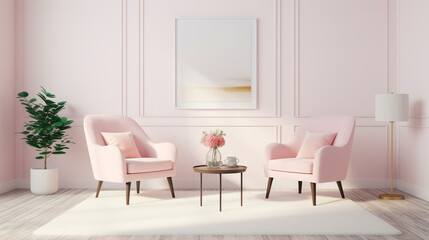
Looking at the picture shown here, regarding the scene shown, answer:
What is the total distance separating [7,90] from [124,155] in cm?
203

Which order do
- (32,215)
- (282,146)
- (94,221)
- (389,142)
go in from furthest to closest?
(389,142) < (282,146) < (32,215) < (94,221)

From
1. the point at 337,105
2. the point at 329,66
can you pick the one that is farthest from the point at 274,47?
the point at 337,105

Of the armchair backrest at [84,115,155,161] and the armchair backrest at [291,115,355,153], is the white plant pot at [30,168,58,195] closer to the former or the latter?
the armchair backrest at [84,115,155,161]

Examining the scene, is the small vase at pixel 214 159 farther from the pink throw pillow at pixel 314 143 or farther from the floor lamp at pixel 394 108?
the floor lamp at pixel 394 108

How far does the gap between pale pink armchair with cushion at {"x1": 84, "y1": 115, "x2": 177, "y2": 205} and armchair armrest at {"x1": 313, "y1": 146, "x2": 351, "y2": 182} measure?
1.53 m

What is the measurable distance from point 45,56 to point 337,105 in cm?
379

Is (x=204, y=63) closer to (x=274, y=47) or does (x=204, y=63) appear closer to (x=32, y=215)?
(x=274, y=47)

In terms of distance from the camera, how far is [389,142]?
4.93 m

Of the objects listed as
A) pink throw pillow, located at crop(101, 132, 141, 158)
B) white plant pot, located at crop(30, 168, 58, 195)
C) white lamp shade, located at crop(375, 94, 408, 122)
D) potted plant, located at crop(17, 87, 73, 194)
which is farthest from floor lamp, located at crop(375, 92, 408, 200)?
white plant pot, located at crop(30, 168, 58, 195)

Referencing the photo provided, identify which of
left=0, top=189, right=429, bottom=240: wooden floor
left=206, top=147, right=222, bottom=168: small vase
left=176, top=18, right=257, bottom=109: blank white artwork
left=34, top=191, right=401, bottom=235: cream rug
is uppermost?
left=176, top=18, right=257, bottom=109: blank white artwork

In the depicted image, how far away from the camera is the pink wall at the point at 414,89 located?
4254 millimetres

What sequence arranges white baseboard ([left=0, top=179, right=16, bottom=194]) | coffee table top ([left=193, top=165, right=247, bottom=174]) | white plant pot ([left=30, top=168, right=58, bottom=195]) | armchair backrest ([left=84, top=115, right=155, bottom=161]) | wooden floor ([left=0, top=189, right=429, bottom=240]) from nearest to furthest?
wooden floor ([left=0, top=189, right=429, bottom=240])
coffee table top ([left=193, top=165, right=247, bottom=174])
armchair backrest ([left=84, top=115, right=155, bottom=161])
white plant pot ([left=30, top=168, right=58, bottom=195])
white baseboard ([left=0, top=179, right=16, bottom=194])

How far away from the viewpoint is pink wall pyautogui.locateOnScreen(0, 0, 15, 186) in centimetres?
466

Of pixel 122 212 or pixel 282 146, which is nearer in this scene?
pixel 122 212
